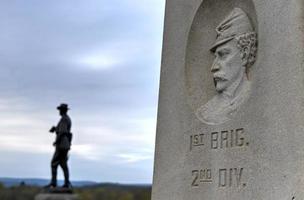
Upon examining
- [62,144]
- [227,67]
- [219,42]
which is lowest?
[227,67]

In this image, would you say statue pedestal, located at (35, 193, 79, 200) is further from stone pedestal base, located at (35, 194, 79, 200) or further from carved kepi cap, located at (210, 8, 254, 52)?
carved kepi cap, located at (210, 8, 254, 52)

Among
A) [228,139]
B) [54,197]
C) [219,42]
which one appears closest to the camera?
[228,139]

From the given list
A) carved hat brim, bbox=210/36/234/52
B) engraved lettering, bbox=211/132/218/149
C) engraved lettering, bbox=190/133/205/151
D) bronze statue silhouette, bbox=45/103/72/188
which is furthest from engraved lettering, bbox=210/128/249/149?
bronze statue silhouette, bbox=45/103/72/188

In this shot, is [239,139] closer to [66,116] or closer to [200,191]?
[200,191]

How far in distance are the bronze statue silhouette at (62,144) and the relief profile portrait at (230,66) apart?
1147cm

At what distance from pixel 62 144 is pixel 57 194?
4.46ft

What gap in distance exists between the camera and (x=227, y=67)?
4.07 m

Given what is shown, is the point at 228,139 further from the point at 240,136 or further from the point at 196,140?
the point at 196,140

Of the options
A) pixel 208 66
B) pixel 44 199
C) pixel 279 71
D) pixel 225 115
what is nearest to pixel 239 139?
pixel 225 115

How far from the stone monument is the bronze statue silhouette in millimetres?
10895

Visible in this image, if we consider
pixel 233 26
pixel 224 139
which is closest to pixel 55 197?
pixel 224 139

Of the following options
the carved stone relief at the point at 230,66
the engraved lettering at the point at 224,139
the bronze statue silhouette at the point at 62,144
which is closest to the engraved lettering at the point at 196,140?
the carved stone relief at the point at 230,66

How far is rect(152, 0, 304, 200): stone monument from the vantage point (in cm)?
346

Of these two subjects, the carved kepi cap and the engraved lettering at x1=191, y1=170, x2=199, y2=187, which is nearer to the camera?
the carved kepi cap
